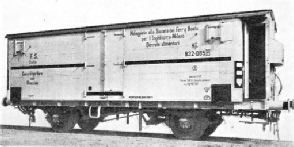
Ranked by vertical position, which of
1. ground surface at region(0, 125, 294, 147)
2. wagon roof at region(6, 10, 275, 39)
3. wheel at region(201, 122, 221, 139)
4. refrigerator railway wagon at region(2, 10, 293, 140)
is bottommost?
ground surface at region(0, 125, 294, 147)

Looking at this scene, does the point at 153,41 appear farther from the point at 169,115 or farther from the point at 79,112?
the point at 79,112

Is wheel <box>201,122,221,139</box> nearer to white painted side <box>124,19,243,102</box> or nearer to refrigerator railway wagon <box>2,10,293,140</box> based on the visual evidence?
refrigerator railway wagon <box>2,10,293,140</box>

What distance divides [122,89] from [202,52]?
3.03m

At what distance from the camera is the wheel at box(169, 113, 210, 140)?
13617mm

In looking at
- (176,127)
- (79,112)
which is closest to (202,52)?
(176,127)

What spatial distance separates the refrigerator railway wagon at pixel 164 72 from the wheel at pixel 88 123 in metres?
0.04

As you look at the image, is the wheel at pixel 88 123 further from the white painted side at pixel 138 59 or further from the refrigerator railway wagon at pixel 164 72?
the white painted side at pixel 138 59

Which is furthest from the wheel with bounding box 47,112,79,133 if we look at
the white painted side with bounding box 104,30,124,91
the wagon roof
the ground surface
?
the wagon roof

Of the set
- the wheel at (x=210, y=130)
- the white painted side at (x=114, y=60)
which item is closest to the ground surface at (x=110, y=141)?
the wheel at (x=210, y=130)

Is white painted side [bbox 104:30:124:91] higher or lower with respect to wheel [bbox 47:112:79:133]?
higher

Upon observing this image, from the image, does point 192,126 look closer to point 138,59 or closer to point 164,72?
point 164,72

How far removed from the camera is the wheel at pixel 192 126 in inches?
536

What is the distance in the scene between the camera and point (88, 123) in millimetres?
16781

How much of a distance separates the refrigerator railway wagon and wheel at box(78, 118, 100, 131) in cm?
4
